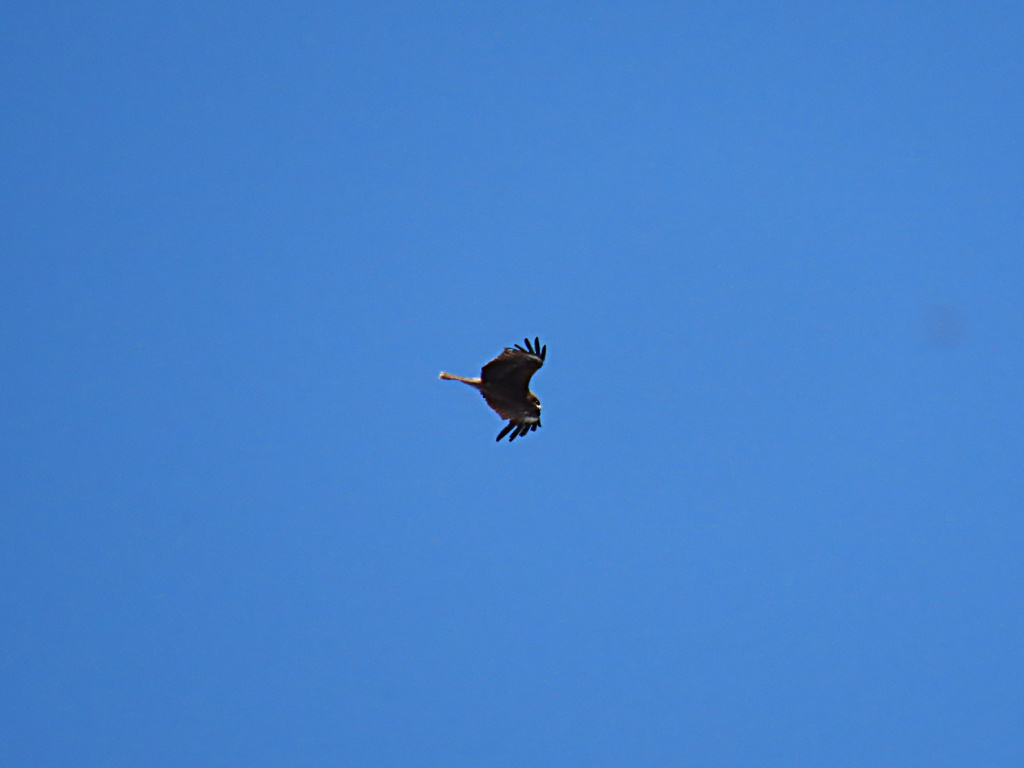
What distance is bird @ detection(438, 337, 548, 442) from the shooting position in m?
34.8

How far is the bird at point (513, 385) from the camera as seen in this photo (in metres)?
34.8

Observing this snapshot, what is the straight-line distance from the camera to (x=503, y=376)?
1399 inches

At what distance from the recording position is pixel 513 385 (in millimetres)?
35750
